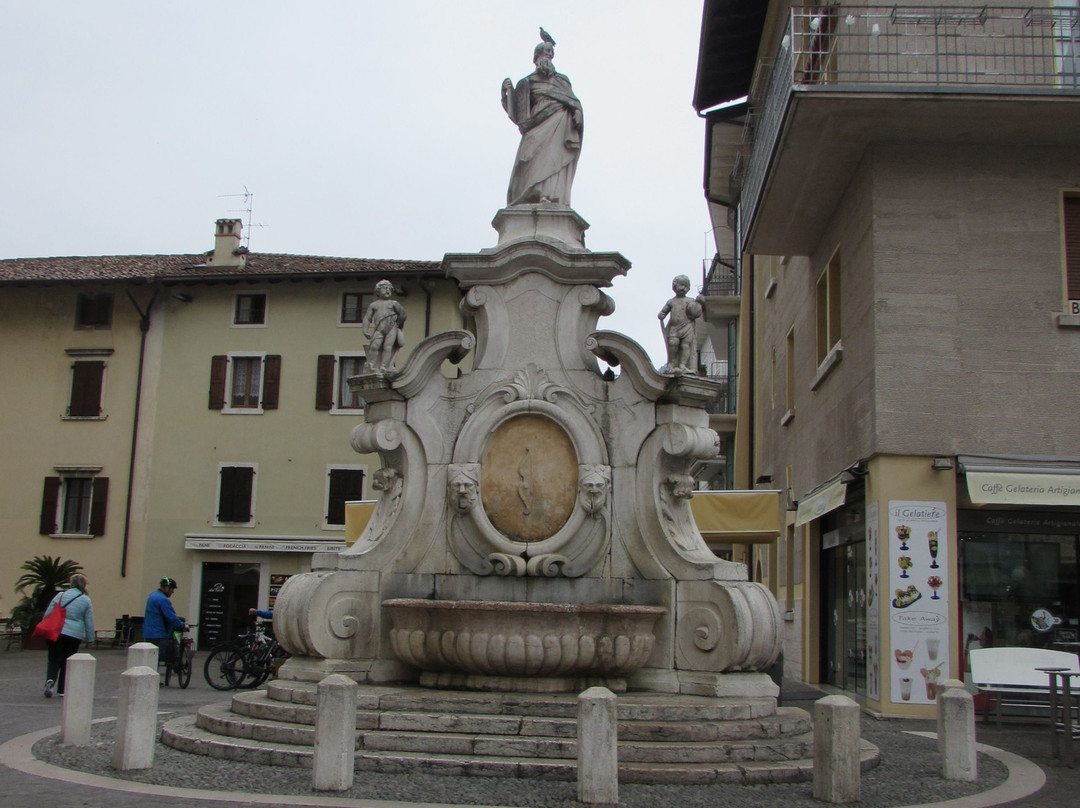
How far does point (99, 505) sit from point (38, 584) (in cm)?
352

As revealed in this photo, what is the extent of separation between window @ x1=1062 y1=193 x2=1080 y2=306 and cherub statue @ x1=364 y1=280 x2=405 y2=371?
29.1 ft

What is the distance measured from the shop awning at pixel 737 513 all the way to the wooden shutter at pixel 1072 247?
5.18m

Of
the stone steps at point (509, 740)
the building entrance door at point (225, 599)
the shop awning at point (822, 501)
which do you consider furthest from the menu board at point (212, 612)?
the stone steps at point (509, 740)

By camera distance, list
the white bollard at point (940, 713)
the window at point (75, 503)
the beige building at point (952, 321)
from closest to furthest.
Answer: the white bollard at point (940, 713) < the beige building at point (952, 321) < the window at point (75, 503)

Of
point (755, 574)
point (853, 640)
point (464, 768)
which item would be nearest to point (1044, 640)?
point (853, 640)

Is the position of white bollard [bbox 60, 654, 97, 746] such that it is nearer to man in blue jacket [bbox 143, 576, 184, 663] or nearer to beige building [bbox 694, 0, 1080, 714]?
man in blue jacket [bbox 143, 576, 184, 663]

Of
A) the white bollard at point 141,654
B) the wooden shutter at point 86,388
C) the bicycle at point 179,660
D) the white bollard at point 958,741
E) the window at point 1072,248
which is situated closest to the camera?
the white bollard at point 958,741

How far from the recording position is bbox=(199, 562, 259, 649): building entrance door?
32.3m

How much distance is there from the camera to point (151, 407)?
112 feet

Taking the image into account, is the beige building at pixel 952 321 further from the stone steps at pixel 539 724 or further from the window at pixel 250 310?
the window at pixel 250 310

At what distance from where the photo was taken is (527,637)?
998 cm

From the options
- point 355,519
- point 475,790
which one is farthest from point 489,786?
point 355,519

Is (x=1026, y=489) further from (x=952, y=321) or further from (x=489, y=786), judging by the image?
(x=489, y=786)

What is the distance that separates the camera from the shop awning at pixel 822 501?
16453 mm
